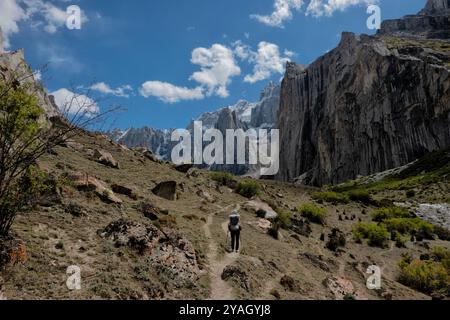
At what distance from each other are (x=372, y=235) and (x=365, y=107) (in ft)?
304

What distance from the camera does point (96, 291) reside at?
11.5 metres

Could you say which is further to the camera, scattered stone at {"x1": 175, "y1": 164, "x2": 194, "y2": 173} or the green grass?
the green grass

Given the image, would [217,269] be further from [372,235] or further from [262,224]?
[372,235]

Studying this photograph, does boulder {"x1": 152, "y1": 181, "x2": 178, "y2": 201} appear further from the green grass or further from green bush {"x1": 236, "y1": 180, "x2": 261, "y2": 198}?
the green grass

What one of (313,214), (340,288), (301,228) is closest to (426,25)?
(313,214)

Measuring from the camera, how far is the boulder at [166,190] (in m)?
30.2

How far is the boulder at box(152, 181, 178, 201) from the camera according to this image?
30172mm

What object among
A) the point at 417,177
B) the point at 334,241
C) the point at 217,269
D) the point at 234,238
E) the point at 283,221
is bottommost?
the point at 217,269

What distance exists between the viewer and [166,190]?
30469 mm

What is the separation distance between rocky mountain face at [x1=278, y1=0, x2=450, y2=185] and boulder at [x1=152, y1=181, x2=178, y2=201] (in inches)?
3247

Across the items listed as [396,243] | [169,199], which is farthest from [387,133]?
[169,199]

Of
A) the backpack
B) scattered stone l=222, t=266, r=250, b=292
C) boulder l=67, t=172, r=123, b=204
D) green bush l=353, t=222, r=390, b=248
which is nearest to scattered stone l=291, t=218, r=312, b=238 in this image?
green bush l=353, t=222, r=390, b=248

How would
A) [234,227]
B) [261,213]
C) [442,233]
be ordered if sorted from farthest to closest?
[442,233] → [261,213] → [234,227]

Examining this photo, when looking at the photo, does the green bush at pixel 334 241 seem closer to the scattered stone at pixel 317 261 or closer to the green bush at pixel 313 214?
the green bush at pixel 313 214
